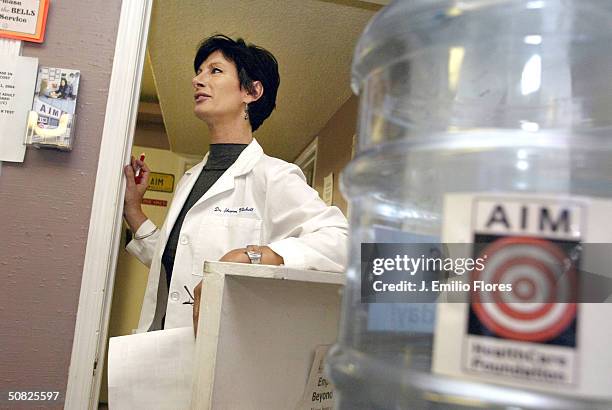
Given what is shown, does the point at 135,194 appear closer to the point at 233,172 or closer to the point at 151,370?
the point at 233,172

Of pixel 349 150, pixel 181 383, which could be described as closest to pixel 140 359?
pixel 181 383

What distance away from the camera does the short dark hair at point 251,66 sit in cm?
167

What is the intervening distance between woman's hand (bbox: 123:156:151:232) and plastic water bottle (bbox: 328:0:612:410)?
31.3 inches

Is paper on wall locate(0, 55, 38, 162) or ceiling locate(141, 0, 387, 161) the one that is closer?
paper on wall locate(0, 55, 38, 162)

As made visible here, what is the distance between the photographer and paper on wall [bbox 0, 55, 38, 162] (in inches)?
45.0

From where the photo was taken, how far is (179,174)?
4785 millimetres

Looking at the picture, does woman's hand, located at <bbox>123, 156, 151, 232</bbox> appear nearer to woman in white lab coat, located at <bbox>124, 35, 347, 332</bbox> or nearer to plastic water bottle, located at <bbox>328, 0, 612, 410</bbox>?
woman in white lab coat, located at <bbox>124, 35, 347, 332</bbox>

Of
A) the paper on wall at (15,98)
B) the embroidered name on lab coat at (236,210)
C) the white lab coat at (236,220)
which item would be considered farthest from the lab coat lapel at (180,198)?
the paper on wall at (15,98)

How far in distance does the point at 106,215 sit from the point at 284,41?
62.6 inches

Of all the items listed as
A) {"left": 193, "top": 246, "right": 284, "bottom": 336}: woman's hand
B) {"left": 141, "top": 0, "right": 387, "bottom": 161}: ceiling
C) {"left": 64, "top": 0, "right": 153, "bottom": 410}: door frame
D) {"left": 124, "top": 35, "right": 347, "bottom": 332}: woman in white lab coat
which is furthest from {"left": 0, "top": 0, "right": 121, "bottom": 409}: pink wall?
{"left": 141, "top": 0, "right": 387, "bottom": 161}: ceiling

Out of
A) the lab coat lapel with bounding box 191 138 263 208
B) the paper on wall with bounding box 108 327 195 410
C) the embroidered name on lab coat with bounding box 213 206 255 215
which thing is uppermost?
the lab coat lapel with bounding box 191 138 263 208

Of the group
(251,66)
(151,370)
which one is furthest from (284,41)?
(151,370)

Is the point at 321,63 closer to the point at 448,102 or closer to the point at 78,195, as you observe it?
the point at 78,195

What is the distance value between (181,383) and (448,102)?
46 centimetres
